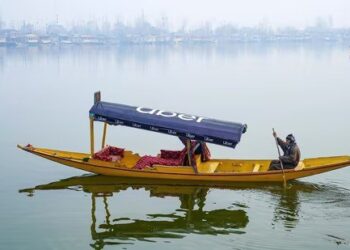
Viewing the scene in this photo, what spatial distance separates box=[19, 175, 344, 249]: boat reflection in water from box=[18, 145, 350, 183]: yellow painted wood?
0.33 m

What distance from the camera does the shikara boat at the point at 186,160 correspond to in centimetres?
1825

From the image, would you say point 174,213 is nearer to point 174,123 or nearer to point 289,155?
point 174,123

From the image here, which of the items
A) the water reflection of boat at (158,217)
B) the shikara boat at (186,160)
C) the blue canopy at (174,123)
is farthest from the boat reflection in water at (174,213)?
the blue canopy at (174,123)

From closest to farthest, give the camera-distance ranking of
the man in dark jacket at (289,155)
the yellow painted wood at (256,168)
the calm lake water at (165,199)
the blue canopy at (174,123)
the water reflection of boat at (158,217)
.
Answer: the calm lake water at (165,199), the water reflection of boat at (158,217), the blue canopy at (174,123), the man in dark jacket at (289,155), the yellow painted wood at (256,168)

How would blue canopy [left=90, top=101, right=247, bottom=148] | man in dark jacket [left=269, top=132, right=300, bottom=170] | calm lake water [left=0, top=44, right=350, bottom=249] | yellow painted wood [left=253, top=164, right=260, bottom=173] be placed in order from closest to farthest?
calm lake water [left=0, top=44, right=350, bottom=249] → blue canopy [left=90, top=101, right=247, bottom=148] → man in dark jacket [left=269, top=132, right=300, bottom=170] → yellow painted wood [left=253, top=164, right=260, bottom=173]

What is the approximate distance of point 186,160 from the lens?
756 inches

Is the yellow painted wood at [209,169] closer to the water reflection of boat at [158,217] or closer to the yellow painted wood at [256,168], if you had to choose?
the yellow painted wood at [256,168]

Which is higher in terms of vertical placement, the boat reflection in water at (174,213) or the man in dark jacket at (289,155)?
the man in dark jacket at (289,155)

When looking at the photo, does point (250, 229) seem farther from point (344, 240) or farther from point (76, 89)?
point (76, 89)

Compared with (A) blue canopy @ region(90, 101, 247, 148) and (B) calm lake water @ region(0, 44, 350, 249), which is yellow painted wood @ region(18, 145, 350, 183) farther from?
(A) blue canopy @ region(90, 101, 247, 148)

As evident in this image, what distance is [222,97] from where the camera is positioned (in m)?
43.2

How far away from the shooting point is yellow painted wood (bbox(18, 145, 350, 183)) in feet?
60.1

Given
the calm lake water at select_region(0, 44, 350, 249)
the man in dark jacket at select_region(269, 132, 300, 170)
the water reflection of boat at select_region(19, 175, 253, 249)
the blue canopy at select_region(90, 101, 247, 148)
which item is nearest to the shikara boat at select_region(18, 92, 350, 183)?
the blue canopy at select_region(90, 101, 247, 148)

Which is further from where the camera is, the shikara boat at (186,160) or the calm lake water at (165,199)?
the shikara boat at (186,160)
